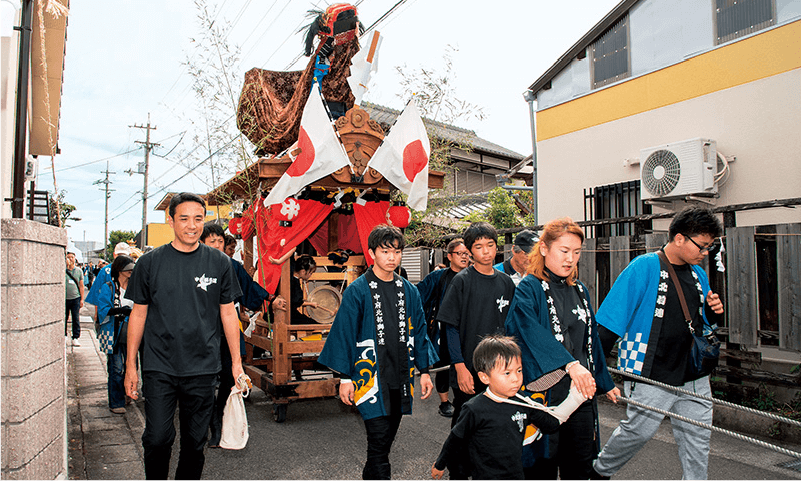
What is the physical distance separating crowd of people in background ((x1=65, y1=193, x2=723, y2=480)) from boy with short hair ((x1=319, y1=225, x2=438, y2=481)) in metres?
0.01

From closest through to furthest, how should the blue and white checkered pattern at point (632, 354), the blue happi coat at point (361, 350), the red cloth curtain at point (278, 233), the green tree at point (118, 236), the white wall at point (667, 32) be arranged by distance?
1. the blue and white checkered pattern at point (632, 354)
2. the blue happi coat at point (361, 350)
3. the red cloth curtain at point (278, 233)
4. the white wall at point (667, 32)
5. the green tree at point (118, 236)

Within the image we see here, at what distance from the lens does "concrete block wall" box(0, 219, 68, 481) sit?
3.08 m

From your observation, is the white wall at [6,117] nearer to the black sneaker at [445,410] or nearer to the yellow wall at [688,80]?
the black sneaker at [445,410]

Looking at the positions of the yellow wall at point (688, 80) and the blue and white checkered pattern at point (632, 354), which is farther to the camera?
the yellow wall at point (688, 80)

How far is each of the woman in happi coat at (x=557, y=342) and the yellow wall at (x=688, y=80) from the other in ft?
20.8

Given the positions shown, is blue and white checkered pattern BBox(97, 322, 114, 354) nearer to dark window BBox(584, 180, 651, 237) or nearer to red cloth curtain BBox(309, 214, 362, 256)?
red cloth curtain BBox(309, 214, 362, 256)

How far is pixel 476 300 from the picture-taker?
4590mm

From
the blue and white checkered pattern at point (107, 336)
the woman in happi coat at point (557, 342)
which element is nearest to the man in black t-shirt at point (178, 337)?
the woman in happi coat at point (557, 342)

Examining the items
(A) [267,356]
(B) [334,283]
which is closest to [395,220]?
(B) [334,283]

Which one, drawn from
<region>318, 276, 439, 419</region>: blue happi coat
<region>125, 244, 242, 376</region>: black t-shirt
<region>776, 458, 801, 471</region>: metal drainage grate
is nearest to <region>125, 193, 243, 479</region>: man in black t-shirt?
<region>125, 244, 242, 376</region>: black t-shirt

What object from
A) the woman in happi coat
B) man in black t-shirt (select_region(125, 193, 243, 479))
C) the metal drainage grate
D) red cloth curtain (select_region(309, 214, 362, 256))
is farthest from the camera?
red cloth curtain (select_region(309, 214, 362, 256))

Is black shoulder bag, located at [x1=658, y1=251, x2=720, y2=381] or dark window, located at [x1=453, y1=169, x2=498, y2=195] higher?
dark window, located at [x1=453, y1=169, x2=498, y2=195]

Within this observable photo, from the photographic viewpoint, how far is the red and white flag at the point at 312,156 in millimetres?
6254

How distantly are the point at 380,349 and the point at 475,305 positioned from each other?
0.96m
